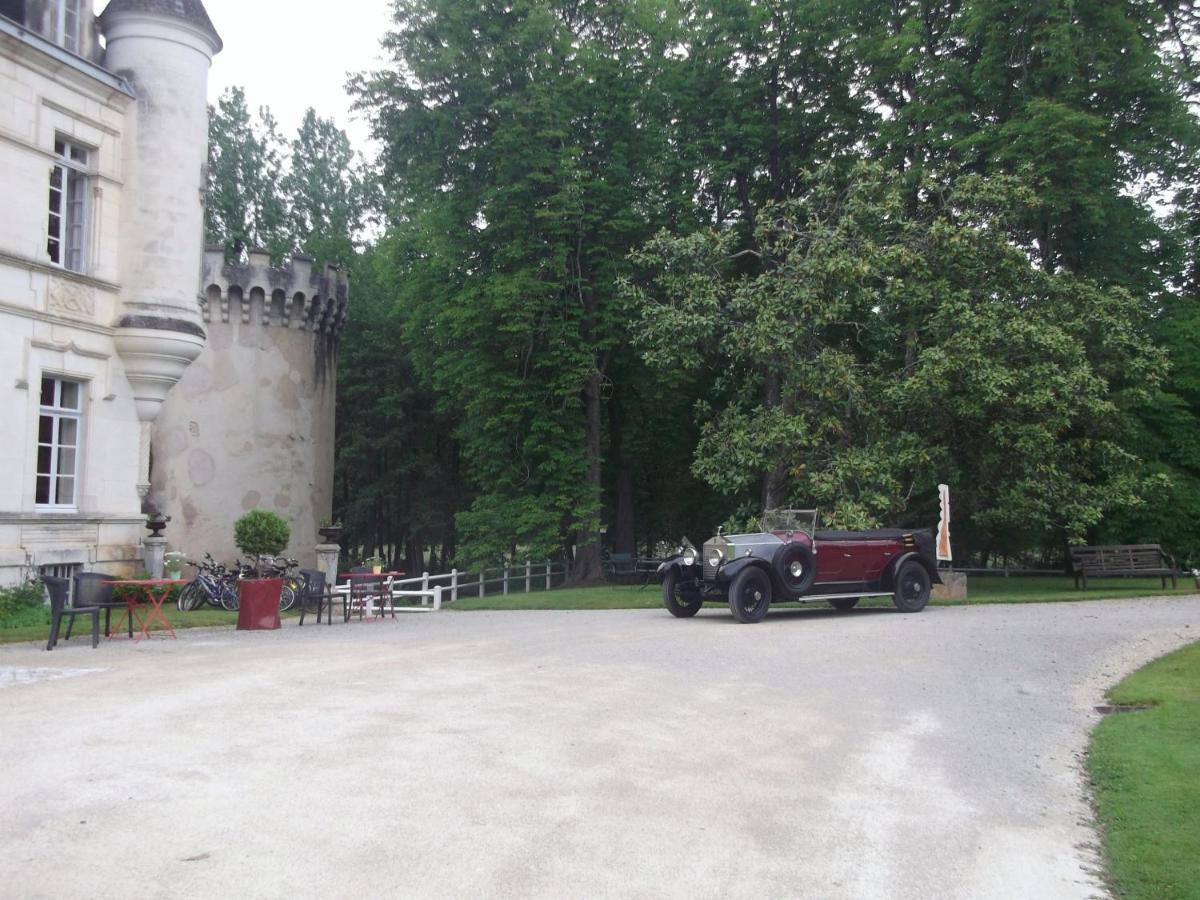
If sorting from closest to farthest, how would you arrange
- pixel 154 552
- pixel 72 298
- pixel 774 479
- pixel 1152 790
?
pixel 1152 790 → pixel 72 298 → pixel 154 552 → pixel 774 479

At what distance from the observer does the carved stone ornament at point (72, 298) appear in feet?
58.6

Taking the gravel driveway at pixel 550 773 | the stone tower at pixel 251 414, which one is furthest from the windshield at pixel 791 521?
the stone tower at pixel 251 414

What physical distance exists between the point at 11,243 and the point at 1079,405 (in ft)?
67.2

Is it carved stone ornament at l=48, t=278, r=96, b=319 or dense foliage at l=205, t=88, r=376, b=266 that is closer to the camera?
carved stone ornament at l=48, t=278, r=96, b=319

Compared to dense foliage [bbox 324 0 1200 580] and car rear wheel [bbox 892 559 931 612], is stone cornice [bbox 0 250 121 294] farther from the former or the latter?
car rear wheel [bbox 892 559 931 612]

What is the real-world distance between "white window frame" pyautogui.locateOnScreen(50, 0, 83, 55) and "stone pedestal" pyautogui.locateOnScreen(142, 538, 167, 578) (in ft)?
30.4

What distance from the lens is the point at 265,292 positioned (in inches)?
1310

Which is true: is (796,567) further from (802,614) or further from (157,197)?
(157,197)

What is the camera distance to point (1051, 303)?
23.0m

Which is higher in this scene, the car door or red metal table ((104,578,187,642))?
the car door

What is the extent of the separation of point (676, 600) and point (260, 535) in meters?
13.5

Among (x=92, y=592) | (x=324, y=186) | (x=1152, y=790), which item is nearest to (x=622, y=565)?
(x=92, y=592)

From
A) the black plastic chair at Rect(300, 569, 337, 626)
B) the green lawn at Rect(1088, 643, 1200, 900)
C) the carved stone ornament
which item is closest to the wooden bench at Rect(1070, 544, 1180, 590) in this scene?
the green lawn at Rect(1088, 643, 1200, 900)

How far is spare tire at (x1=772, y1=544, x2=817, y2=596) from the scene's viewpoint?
15.6 meters
